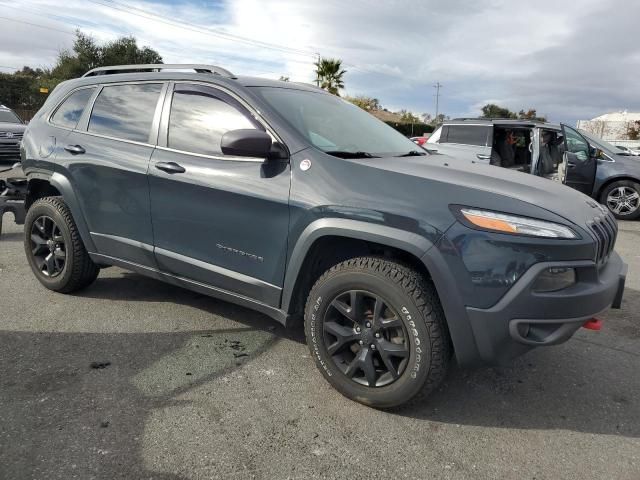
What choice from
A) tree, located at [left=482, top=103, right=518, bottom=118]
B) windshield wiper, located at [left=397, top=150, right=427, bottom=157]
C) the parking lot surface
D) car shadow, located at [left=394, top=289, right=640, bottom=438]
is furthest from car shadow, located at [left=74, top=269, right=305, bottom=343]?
tree, located at [left=482, top=103, right=518, bottom=118]

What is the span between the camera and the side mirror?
2.75 m

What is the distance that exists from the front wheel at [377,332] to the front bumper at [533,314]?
0.22 metres

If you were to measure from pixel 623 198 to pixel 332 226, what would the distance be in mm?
8244

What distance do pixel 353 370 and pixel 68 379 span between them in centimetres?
164

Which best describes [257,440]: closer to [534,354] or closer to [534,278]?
[534,278]

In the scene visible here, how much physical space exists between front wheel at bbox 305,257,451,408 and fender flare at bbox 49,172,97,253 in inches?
80.3

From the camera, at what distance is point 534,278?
2.29m

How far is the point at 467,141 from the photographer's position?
935 cm

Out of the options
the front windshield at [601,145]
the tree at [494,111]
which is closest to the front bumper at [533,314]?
the front windshield at [601,145]

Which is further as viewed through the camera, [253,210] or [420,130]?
[420,130]

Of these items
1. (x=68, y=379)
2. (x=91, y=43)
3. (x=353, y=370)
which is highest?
(x=91, y=43)

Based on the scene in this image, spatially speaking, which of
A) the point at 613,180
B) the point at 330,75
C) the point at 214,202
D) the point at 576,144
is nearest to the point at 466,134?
the point at 576,144

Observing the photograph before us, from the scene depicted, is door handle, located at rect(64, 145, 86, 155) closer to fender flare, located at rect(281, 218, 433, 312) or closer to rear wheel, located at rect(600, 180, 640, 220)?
fender flare, located at rect(281, 218, 433, 312)

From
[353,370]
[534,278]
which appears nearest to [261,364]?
[353,370]
